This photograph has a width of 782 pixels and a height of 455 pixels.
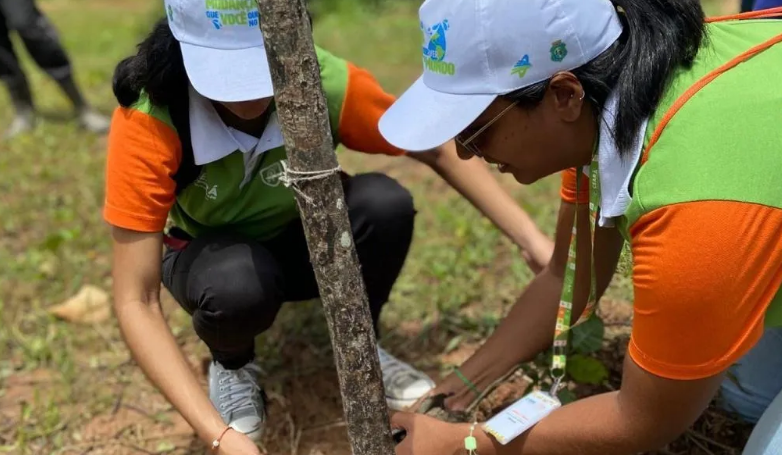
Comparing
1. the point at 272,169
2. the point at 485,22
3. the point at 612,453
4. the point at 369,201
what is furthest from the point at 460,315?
the point at 485,22

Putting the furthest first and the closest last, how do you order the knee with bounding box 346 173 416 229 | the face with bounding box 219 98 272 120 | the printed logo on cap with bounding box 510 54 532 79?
the knee with bounding box 346 173 416 229 → the face with bounding box 219 98 272 120 → the printed logo on cap with bounding box 510 54 532 79

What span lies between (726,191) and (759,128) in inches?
4.9

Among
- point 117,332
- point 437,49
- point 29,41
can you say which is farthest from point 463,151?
point 29,41

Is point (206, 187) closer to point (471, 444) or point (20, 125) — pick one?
point (471, 444)

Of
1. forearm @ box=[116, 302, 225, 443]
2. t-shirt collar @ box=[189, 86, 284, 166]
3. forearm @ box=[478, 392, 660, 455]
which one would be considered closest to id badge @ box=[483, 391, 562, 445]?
forearm @ box=[478, 392, 660, 455]

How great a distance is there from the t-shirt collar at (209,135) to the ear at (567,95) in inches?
27.5

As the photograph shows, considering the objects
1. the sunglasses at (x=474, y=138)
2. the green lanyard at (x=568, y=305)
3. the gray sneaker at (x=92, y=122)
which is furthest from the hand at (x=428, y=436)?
the gray sneaker at (x=92, y=122)

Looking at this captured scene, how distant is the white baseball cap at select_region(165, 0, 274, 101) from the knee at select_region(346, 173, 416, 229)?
53 cm

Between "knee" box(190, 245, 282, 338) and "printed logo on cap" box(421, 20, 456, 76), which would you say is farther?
"knee" box(190, 245, 282, 338)

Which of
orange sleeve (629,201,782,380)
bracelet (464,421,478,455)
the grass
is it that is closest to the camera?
orange sleeve (629,201,782,380)

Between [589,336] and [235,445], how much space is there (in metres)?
0.90

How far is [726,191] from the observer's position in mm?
1103

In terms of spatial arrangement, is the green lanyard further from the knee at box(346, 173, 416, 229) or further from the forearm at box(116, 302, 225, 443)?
the forearm at box(116, 302, 225, 443)

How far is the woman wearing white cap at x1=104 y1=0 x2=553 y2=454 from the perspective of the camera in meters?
1.63
